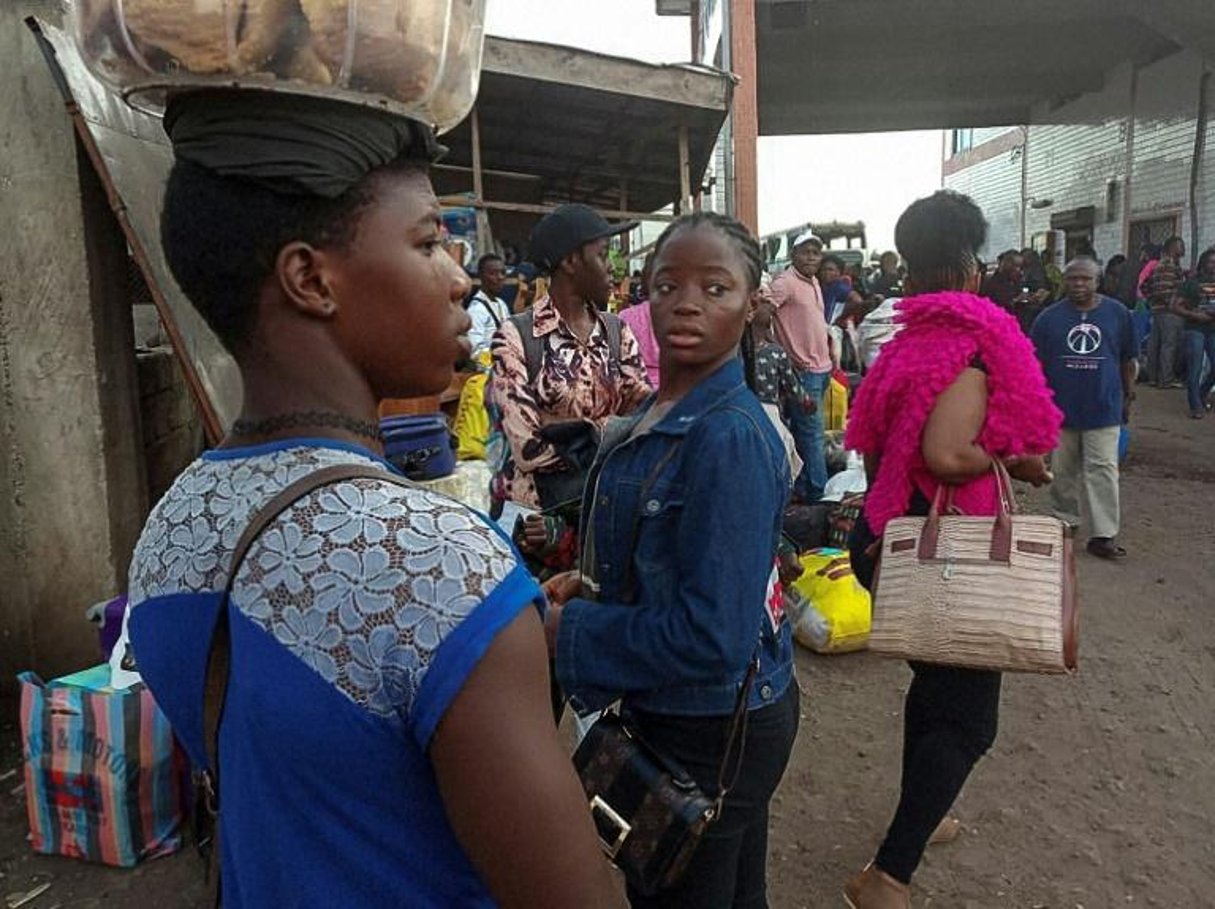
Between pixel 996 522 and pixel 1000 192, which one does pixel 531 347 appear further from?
pixel 1000 192

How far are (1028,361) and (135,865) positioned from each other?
9.93 ft

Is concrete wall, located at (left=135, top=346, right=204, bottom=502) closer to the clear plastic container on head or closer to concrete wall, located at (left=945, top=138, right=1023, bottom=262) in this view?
the clear plastic container on head

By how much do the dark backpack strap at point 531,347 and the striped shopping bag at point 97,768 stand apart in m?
1.55

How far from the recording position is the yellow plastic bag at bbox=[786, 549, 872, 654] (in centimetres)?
452

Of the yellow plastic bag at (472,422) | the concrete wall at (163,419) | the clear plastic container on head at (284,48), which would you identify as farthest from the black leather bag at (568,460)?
the yellow plastic bag at (472,422)

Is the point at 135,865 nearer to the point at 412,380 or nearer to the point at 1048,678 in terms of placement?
the point at 412,380

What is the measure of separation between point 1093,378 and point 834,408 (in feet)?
6.52

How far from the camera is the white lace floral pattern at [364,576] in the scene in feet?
2.55

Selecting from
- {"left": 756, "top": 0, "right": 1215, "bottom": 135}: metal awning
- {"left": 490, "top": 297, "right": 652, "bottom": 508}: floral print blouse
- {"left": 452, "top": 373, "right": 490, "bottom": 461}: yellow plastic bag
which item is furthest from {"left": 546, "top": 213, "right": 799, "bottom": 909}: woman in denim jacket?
{"left": 756, "top": 0, "right": 1215, "bottom": 135}: metal awning

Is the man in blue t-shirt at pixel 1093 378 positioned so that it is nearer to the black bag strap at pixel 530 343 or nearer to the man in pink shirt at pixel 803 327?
the man in pink shirt at pixel 803 327

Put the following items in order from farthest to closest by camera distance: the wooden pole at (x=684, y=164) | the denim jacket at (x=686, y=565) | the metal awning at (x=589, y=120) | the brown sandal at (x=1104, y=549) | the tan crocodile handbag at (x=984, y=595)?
1. the wooden pole at (x=684, y=164)
2. the metal awning at (x=589, y=120)
3. the brown sandal at (x=1104, y=549)
4. the tan crocodile handbag at (x=984, y=595)
5. the denim jacket at (x=686, y=565)

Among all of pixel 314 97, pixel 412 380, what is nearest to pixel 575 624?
pixel 412 380

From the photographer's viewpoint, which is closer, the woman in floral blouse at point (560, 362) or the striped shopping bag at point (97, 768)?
the striped shopping bag at point (97, 768)

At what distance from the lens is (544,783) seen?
80cm
